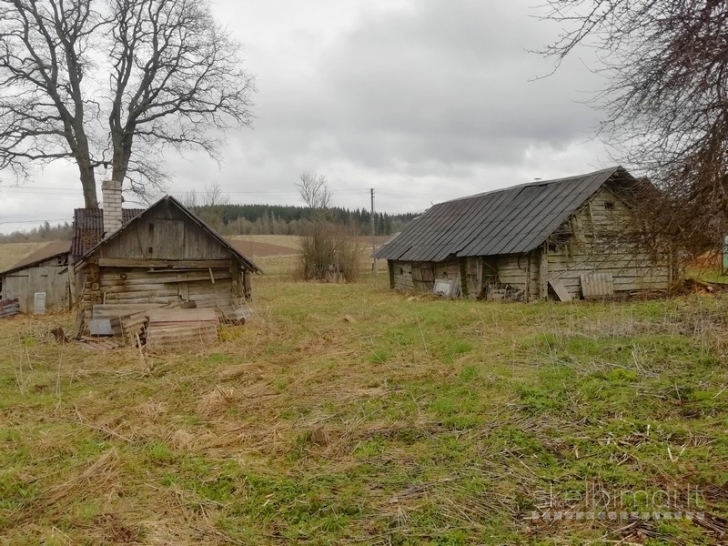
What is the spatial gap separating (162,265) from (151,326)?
2.56m

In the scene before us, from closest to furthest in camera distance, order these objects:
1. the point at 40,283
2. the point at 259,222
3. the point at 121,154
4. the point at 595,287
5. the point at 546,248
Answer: the point at 546,248 < the point at 595,287 < the point at 40,283 < the point at 121,154 < the point at 259,222

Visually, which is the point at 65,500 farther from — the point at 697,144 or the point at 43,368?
the point at 697,144

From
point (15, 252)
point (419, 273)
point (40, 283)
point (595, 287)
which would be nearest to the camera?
point (595, 287)

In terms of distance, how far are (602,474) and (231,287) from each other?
12.7 m

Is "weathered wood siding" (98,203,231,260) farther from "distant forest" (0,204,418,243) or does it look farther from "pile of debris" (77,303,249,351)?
"distant forest" (0,204,418,243)

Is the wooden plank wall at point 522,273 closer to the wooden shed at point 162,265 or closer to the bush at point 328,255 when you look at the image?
the wooden shed at point 162,265

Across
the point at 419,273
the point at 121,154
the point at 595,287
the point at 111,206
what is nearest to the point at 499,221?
the point at 595,287

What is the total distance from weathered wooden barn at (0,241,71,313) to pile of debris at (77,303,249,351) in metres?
9.47

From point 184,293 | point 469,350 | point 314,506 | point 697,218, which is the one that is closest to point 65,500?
point 314,506

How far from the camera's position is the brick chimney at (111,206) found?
14.8m

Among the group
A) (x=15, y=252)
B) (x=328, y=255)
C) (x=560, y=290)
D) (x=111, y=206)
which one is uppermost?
(x=15, y=252)

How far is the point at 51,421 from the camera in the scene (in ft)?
22.9

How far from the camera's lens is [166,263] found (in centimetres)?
1442

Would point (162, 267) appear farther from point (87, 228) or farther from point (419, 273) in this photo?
point (419, 273)
